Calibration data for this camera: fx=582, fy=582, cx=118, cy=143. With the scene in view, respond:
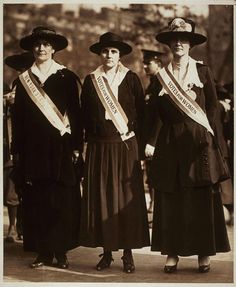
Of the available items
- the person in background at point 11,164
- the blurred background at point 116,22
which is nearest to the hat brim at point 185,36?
the blurred background at point 116,22

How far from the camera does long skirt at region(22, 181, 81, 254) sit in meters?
4.05

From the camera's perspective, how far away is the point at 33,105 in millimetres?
4055

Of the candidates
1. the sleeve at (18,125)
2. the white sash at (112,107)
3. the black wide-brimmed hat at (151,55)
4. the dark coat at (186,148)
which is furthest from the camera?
the black wide-brimmed hat at (151,55)

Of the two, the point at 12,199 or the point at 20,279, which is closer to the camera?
the point at 20,279

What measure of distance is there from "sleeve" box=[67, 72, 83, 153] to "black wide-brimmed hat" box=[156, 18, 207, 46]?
0.72 metres

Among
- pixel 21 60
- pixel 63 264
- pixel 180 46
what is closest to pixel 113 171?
pixel 63 264

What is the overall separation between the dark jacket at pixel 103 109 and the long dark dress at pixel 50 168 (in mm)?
79

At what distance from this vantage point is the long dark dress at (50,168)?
403 centimetres

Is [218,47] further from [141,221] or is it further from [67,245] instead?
[67,245]

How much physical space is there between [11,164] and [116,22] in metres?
1.34

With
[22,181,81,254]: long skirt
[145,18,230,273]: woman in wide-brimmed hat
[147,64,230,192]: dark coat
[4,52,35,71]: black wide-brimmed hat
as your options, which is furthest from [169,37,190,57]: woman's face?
[22,181,81,254]: long skirt

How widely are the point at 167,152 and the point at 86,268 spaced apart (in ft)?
3.23

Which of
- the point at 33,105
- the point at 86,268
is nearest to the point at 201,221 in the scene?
the point at 86,268

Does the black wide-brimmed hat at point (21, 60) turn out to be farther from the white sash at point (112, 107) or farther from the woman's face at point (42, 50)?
the white sash at point (112, 107)
